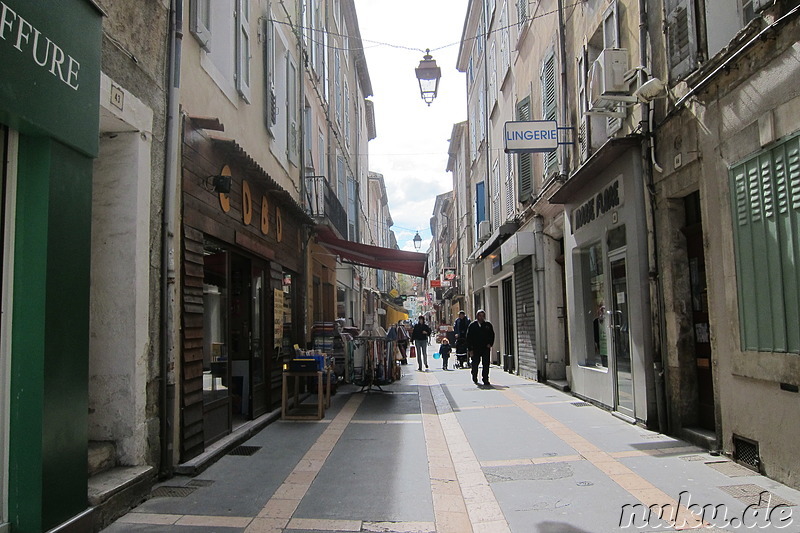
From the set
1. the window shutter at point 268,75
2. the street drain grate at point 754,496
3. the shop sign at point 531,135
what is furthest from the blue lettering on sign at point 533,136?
the street drain grate at point 754,496

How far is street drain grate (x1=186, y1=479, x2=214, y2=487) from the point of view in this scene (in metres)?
5.50

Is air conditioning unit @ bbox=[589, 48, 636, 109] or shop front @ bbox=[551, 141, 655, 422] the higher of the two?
air conditioning unit @ bbox=[589, 48, 636, 109]

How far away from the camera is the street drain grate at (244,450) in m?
6.88

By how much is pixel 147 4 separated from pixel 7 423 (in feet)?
12.1

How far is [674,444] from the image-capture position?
672 cm

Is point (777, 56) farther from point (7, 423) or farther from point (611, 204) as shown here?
point (7, 423)

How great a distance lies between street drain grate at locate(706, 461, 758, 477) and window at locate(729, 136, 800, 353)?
42.1 inches

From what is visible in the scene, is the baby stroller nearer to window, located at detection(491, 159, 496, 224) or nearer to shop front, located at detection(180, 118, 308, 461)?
window, located at detection(491, 159, 496, 224)

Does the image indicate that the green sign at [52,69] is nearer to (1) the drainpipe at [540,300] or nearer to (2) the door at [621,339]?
(2) the door at [621,339]

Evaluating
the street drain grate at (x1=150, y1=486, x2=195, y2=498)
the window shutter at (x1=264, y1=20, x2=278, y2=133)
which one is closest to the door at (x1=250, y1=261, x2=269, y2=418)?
the window shutter at (x1=264, y1=20, x2=278, y2=133)

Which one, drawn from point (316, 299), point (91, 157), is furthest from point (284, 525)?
point (316, 299)

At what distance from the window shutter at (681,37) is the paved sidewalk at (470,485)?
396cm

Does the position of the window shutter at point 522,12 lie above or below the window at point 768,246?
above

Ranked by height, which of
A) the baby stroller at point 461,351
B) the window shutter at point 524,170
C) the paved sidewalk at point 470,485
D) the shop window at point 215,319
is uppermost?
the window shutter at point 524,170
